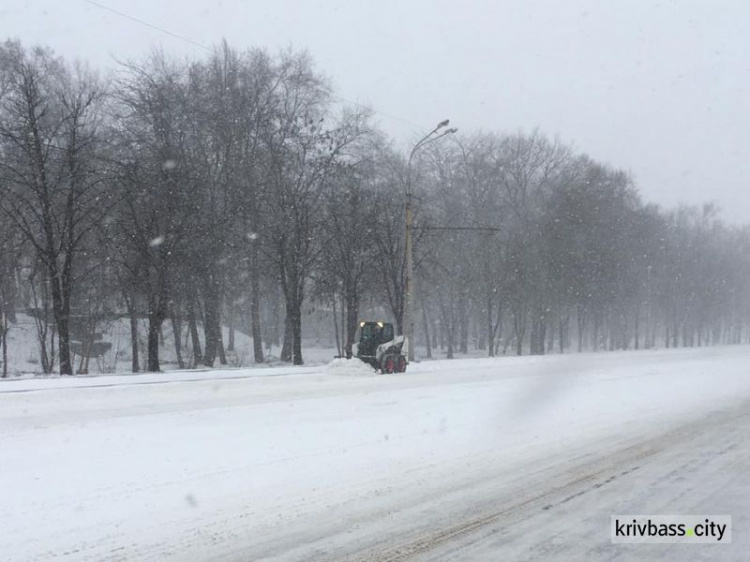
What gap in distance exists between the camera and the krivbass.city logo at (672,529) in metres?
6.65

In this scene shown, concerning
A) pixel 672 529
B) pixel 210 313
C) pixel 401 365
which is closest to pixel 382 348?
pixel 401 365

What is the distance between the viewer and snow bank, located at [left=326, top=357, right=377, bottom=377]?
28.5m

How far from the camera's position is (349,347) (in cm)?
3288

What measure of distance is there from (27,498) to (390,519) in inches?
162

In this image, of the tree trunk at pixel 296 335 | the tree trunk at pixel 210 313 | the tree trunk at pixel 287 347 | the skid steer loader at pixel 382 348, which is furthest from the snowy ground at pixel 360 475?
the tree trunk at pixel 287 347

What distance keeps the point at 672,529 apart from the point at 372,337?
23861 mm

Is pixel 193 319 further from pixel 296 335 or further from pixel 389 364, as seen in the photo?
pixel 389 364

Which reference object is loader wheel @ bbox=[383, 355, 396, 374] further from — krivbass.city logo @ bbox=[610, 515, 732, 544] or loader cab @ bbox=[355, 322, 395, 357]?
krivbass.city logo @ bbox=[610, 515, 732, 544]

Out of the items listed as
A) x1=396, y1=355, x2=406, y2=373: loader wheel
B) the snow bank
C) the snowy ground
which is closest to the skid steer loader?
x1=396, y1=355, x2=406, y2=373: loader wheel

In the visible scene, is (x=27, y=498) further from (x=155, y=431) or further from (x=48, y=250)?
(x=48, y=250)

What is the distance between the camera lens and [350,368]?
28.9 metres

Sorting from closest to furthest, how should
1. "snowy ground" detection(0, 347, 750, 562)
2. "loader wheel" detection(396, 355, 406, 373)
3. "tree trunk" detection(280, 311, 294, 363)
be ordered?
"snowy ground" detection(0, 347, 750, 562) < "loader wheel" detection(396, 355, 406, 373) < "tree trunk" detection(280, 311, 294, 363)

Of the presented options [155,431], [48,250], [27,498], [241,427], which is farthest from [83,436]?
[48,250]

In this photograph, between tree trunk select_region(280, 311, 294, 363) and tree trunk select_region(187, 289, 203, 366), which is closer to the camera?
tree trunk select_region(187, 289, 203, 366)
